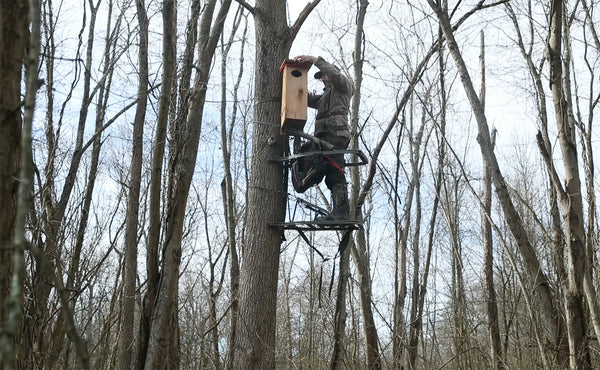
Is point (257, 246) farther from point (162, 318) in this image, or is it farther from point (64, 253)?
point (64, 253)

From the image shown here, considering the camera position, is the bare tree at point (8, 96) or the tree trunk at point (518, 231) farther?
the tree trunk at point (518, 231)

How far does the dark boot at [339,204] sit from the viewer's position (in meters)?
5.23

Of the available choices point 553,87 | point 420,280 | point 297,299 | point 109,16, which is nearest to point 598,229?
point 553,87

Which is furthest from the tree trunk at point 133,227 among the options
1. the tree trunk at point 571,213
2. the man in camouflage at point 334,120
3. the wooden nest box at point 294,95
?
the tree trunk at point 571,213

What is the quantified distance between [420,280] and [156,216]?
33.5 feet

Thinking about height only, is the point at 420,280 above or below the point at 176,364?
above

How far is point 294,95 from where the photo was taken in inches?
212

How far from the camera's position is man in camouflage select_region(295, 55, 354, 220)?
211 inches

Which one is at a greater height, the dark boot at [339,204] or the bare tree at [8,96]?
the dark boot at [339,204]

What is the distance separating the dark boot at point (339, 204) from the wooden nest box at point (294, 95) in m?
0.68

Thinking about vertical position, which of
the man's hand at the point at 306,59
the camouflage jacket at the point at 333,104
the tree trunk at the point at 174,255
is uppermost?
the man's hand at the point at 306,59

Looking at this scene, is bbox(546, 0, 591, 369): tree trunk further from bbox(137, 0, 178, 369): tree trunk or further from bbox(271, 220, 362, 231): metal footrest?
bbox(137, 0, 178, 369): tree trunk

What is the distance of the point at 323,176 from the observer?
5.46 metres

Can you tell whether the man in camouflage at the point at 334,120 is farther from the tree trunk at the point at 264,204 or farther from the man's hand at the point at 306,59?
the tree trunk at the point at 264,204
